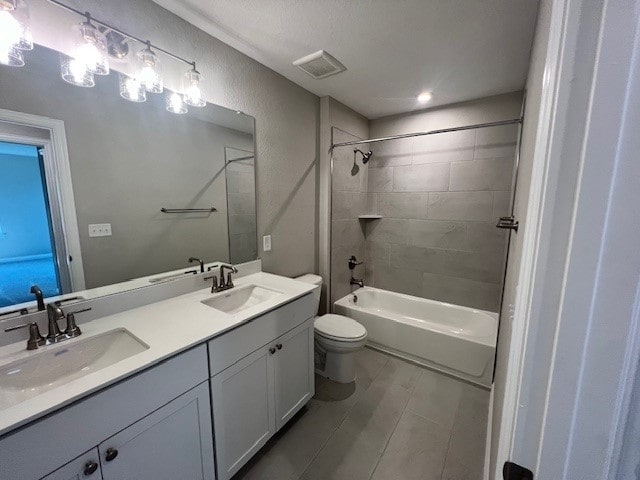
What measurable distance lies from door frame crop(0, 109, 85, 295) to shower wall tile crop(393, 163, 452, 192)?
110 inches

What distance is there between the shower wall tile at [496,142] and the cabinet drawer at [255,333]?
7.22 feet

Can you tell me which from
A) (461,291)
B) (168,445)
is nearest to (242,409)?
(168,445)

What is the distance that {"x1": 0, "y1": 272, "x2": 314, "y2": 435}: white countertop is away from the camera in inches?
29.1

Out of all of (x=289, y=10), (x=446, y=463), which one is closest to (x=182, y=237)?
(x=289, y=10)

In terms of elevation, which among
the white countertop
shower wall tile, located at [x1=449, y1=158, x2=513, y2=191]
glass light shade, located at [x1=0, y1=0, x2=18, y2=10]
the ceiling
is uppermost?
the ceiling

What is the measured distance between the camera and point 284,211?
7.53 feet

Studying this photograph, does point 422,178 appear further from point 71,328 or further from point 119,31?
point 71,328

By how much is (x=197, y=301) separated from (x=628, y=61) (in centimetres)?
170

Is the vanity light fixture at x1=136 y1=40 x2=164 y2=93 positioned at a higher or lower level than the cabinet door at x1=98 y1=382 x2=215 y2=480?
higher

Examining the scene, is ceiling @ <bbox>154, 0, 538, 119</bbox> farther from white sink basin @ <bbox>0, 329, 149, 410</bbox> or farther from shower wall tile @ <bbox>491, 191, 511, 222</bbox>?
white sink basin @ <bbox>0, 329, 149, 410</bbox>

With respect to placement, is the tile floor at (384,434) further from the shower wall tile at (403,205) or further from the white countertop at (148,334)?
the shower wall tile at (403,205)

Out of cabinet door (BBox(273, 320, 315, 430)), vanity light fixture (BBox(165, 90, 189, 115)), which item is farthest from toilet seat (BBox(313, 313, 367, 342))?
vanity light fixture (BBox(165, 90, 189, 115))

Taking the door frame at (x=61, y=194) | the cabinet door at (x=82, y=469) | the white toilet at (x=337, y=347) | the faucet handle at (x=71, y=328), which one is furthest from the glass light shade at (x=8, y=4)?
the white toilet at (x=337, y=347)

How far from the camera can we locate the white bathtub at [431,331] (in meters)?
2.11
